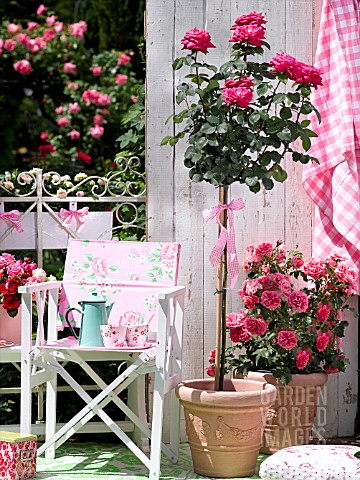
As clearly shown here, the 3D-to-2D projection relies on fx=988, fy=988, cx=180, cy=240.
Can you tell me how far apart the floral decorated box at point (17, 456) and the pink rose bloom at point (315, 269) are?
1.46 metres

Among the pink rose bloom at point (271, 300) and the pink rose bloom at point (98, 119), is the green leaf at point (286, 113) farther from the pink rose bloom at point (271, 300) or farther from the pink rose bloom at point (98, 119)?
the pink rose bloom at point (98, 119)

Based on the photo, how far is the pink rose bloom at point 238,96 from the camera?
12.9ft

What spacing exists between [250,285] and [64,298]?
33.4 inches

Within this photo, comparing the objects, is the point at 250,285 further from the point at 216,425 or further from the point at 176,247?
the point at 216,425

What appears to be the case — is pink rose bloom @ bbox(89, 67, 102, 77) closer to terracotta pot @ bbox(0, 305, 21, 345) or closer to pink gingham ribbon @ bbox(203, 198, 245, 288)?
terracotta pot @ bbox(0, 305, 21, 345)

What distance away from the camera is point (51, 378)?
4.40 m

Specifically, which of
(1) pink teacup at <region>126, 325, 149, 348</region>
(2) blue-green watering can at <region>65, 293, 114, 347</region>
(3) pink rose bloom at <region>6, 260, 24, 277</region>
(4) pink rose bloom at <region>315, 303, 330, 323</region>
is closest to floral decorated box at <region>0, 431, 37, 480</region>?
(2) blue-green watering can at <region>65, 293, 114, 347</region>

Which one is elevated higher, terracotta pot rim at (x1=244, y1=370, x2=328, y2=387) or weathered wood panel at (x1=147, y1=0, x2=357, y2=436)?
weathered wood panel at (x1=147, y1=0, x2=357, y2=436)

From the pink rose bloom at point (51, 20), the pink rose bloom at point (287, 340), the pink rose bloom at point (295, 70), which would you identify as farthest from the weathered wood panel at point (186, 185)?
the pink rose bloom at point (51, 20)

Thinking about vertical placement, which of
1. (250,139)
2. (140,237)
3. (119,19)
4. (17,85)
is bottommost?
(140,237)

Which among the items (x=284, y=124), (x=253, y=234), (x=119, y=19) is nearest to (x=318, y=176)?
(x=253, y=234)

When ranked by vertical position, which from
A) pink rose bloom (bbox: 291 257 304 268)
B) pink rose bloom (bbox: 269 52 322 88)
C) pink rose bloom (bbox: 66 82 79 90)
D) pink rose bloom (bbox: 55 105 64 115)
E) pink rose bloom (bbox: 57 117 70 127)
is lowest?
pink rose bloom (bbox: 291 257 304 268)

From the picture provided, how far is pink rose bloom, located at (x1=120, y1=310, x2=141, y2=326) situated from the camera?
439cm

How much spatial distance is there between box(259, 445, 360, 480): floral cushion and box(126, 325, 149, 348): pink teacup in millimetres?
721
